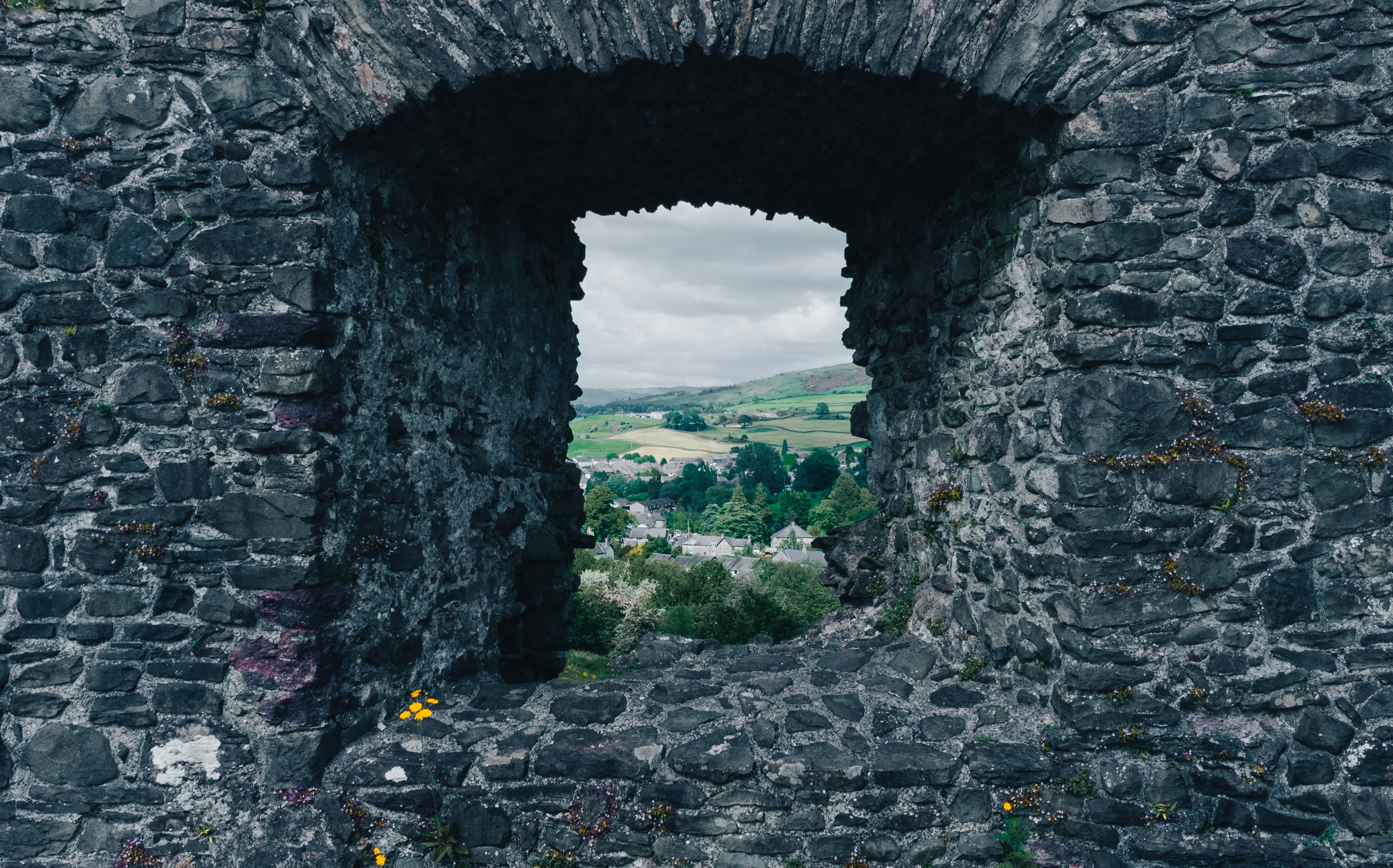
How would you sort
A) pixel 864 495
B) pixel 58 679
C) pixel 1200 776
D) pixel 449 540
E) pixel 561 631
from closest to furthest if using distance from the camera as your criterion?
pixel 1200 776, pixel 58 679, pixel 449 540, pixel 561 631, pixel 864 495

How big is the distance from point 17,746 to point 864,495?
44.6 m

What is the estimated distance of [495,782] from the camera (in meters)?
3.24

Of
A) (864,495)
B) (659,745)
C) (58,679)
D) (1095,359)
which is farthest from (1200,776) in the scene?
(864,495)

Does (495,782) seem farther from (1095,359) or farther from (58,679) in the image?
(1095,359)

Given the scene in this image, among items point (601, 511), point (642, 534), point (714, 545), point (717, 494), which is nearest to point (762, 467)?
Answer: point (717, 494)

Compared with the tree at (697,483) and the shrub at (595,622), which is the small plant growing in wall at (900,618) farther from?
the tree at (697,483)

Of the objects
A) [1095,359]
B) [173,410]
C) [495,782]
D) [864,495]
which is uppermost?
[1095,359]

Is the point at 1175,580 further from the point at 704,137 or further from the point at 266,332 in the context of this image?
the point at 266,332

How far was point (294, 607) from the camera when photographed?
3.13 meters

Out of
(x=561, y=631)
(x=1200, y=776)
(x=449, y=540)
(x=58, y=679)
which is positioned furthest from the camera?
(x=561, y=631)

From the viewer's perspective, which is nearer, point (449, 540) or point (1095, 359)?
point (1095, 359)

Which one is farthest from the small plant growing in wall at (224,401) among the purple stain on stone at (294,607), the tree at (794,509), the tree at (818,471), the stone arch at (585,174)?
the tree at (794,509)

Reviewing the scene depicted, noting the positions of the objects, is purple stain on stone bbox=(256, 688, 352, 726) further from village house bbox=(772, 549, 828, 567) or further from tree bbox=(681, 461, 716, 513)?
tree bbox=(681, 461, 716, 513)

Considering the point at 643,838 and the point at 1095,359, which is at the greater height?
the point at 1095,359
